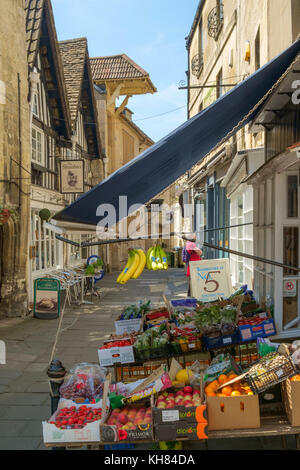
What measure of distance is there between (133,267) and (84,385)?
7.06ft

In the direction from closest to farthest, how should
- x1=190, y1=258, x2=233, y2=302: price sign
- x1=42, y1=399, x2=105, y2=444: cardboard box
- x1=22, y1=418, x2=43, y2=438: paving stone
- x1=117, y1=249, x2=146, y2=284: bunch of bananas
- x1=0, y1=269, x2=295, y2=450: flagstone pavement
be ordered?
x1=42, y1=399, x2=105, y2=444: cardboard box → x1=0, y1=269, x2=295, y2=450: flagstone pavement → x1=22, y1=418, x2=43, y2=438: paving stone → x1=117, y1=249, x2=146, y2=284: bunch of bananas → x1=190, y1=258, x2=233, y2=302: price sign

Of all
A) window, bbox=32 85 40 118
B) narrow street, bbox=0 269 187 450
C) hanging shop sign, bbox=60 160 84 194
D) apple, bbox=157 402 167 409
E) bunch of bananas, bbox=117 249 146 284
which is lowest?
narrow street, bbox=0 269 187 450

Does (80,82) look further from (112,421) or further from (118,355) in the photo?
(112,421)

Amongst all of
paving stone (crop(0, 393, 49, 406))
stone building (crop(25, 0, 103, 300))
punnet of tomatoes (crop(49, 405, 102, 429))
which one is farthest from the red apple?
stone building (crop(25, 0, 103, 300))

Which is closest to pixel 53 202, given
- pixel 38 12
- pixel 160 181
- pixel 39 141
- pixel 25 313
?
pixel 39 141

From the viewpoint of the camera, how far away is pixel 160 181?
4.71 m

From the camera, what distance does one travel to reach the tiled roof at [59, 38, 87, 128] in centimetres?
1789

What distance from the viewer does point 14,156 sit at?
11.2 metres

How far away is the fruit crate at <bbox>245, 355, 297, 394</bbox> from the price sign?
5.17 m

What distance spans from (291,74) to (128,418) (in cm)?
374

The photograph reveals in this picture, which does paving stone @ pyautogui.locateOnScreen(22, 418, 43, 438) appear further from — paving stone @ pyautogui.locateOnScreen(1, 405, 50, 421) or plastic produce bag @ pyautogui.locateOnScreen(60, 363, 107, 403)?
plastic produce bag @ pyautogui.locateOnScreen(60, 363, 107, 403)

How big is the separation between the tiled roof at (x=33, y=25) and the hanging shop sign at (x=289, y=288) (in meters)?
10.4

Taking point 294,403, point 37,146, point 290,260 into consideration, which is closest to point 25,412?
point 294,403
